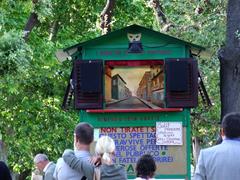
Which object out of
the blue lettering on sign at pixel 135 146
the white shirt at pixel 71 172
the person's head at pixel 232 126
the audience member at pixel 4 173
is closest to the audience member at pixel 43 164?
the blue lettering on sign at pixel 135 146

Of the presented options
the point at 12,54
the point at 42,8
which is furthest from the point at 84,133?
the point at 42,8

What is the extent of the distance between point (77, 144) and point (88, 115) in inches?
141

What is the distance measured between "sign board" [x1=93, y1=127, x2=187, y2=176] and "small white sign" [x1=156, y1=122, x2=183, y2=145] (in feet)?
0.22

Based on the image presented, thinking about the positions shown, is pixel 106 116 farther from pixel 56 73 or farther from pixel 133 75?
pixel 56 73

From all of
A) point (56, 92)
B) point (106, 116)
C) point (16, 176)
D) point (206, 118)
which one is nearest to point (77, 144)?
point (106, 116)

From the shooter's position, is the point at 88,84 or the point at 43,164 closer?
the point at 88,84

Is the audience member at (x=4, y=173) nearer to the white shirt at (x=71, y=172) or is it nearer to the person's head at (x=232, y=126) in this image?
the white shirt at (x=71, y=172)

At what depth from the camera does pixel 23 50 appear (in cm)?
1348

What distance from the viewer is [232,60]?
41.3ft

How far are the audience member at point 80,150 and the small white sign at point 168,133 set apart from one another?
3467mm

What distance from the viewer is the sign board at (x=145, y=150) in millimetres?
11344

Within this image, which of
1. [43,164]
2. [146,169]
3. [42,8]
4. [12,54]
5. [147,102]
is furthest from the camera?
[42,8]

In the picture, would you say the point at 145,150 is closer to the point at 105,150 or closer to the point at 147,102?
the point at 147,102

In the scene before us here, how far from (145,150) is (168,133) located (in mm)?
445
